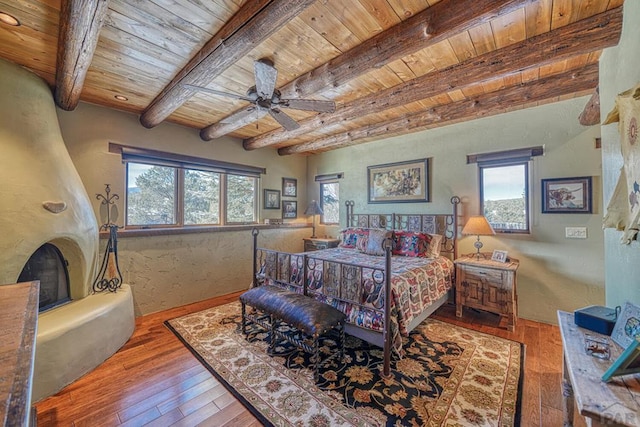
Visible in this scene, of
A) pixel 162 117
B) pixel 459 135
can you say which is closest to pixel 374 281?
pixel 459 135

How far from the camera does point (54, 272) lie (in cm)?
256

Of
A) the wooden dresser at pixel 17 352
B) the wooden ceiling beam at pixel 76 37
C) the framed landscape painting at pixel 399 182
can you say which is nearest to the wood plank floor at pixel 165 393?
the wooden dresser at pixel 17 352

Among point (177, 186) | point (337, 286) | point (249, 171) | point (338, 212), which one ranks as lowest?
point (337, 286)

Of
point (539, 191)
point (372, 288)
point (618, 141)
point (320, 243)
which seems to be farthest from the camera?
point (320, 243)

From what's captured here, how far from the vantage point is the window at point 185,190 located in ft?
11.6

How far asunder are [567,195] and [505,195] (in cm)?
60

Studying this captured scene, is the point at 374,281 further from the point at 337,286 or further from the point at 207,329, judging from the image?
the point at 207,329

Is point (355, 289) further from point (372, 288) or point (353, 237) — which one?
point (353, 237)

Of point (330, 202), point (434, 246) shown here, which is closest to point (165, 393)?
point (434, 246)

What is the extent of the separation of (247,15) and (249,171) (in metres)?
3.25

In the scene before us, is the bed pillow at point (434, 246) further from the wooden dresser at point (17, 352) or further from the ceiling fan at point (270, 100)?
the wooden dresser at point (17, 352)

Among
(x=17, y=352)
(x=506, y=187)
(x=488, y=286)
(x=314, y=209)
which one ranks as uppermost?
(x=506, y=187)

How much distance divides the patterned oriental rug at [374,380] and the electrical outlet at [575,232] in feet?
4.76

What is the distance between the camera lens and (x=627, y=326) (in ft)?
4.03
